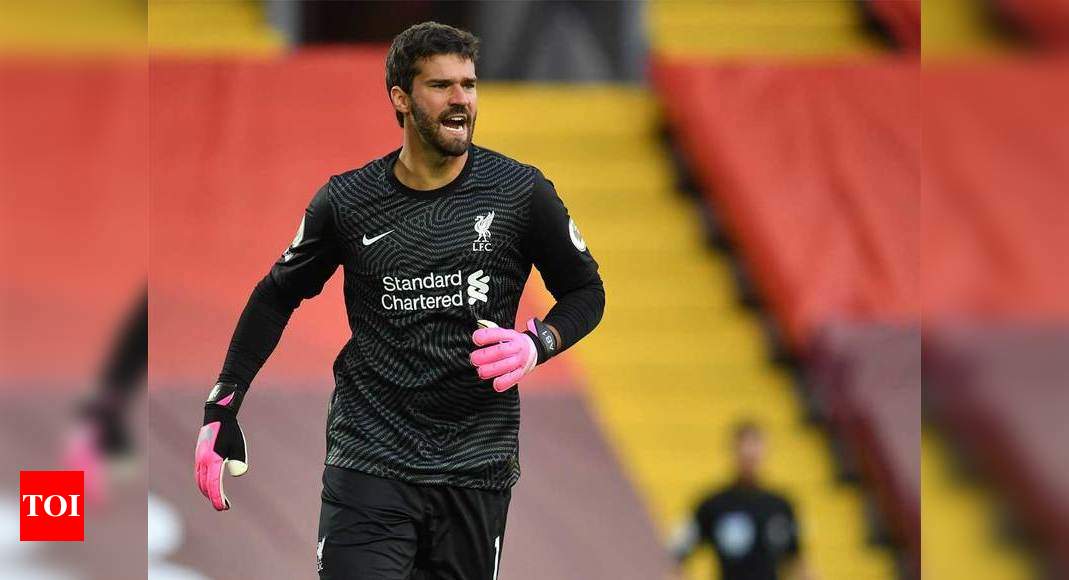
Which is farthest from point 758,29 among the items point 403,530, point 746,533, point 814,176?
point 403,530

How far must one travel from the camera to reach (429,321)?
2.73 meters

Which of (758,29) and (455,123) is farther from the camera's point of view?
(758,29)

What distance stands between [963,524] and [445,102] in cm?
148

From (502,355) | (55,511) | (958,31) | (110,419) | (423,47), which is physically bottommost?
(55,511)

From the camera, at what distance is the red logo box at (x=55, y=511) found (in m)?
4.45

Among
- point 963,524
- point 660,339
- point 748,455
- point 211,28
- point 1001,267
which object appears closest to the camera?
point 1001,267

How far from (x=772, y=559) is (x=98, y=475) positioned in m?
2.31

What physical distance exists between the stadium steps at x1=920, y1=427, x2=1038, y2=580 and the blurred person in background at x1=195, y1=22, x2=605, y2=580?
952 millimetres

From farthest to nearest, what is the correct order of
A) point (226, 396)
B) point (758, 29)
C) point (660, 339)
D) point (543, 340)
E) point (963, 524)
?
1. point (758, 29)
2. point (660, 339)
3. point (226, 396)
4. point (543, 340)
5. point (963, 524)

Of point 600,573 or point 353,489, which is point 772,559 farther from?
point 353,489

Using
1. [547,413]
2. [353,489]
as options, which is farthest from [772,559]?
[353,489]

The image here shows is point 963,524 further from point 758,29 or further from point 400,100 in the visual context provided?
point 758,29

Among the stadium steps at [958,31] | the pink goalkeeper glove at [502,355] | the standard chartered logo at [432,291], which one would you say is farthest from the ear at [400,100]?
the stadium steps at [958,31]

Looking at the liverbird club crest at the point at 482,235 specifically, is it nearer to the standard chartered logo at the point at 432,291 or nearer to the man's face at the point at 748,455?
the standard chartered logo at the point at 432,291
